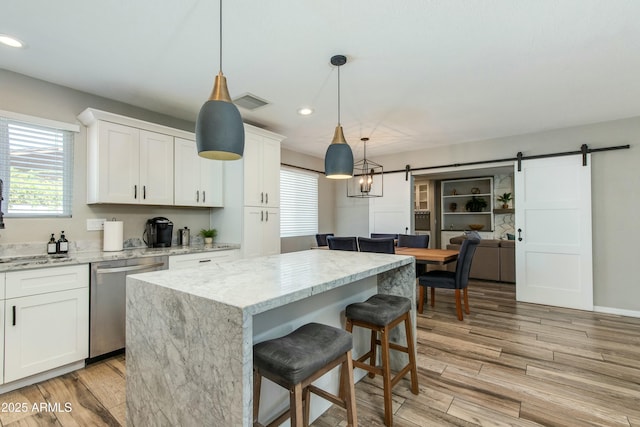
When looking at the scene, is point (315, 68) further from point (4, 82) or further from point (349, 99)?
point (4, 82)

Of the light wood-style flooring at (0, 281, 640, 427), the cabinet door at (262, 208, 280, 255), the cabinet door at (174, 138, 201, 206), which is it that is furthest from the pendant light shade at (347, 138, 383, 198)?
the light wood-style flooring at (0, 281, 640, 427)

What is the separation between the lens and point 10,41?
2119 millimetres

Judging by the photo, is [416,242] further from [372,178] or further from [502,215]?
[502,215]

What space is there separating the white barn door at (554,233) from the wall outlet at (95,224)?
5.37 metres

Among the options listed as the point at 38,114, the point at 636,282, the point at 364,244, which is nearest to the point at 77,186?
the point at 38,114

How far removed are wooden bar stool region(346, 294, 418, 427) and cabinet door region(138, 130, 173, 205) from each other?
2.47 m

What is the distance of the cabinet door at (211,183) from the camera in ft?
12.0

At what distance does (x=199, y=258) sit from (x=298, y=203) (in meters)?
2.66

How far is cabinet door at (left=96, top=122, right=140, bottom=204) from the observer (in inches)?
112

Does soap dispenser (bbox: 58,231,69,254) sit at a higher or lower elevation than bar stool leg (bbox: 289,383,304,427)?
higher

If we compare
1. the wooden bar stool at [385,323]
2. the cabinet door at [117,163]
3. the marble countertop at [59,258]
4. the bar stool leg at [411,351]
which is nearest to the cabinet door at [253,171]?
the marble countertop at [59,258]

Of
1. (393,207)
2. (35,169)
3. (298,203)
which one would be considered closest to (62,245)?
(35,169)

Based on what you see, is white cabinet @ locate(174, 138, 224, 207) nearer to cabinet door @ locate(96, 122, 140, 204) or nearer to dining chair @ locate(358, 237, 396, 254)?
cabinet door @ locate(96, 122, 140, 204)

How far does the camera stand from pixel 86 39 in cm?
211
